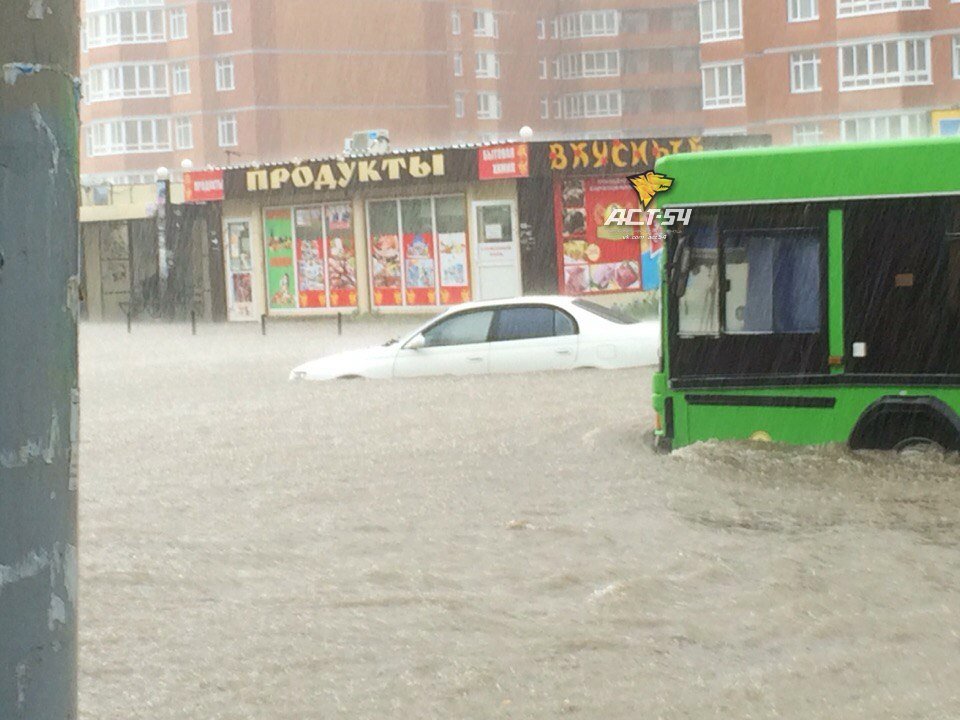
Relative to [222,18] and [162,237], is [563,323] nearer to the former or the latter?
[162,237]

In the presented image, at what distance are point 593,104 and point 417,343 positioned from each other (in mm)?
91182

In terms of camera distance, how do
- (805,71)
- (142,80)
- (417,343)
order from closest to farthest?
1. (417,343)
2. (805,71)
3. (142,80)

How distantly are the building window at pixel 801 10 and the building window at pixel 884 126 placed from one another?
14.6ft

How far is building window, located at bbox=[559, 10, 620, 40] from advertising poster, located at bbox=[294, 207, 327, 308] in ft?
218

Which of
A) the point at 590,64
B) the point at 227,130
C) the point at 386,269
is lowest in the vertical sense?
the point at 386,269

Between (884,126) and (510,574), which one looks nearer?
(510,574)

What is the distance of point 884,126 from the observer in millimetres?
61844

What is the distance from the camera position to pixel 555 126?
110 meters

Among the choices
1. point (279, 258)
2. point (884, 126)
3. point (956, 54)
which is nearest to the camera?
point (279, 258)

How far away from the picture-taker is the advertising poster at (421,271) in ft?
134

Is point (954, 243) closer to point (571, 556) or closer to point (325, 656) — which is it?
point (571, 556)

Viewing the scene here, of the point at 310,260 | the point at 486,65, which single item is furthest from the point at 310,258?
the point at 486,65

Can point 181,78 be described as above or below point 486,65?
below

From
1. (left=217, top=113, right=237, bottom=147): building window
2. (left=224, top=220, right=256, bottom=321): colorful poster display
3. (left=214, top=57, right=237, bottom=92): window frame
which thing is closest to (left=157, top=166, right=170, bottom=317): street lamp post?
(left=224, top=220, right=256, bottom=321): colorful poster display
